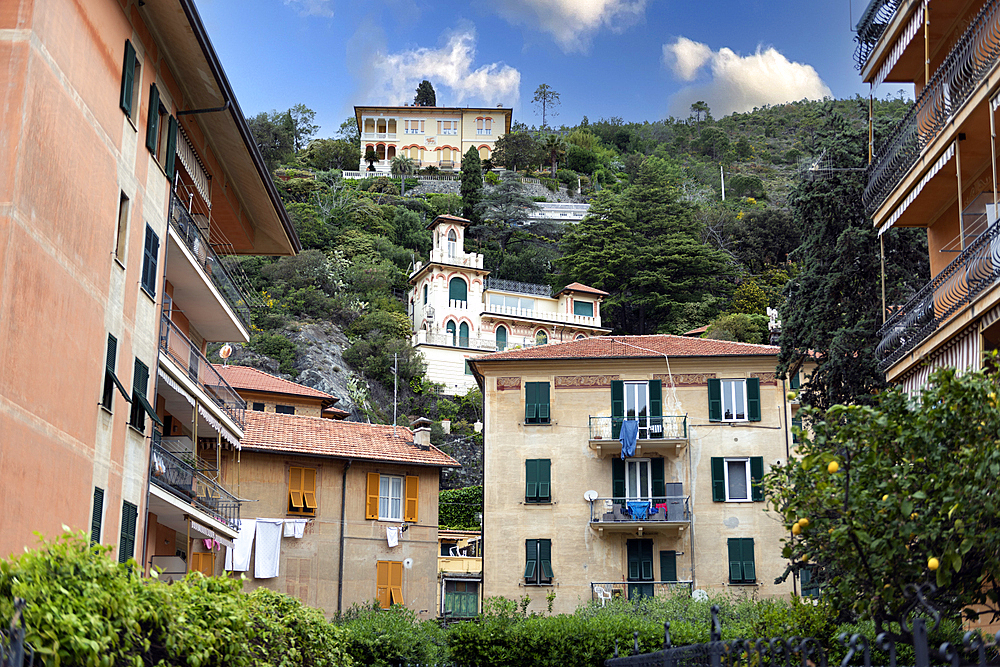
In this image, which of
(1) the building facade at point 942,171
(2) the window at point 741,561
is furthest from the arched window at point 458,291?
(1) the building facade at point 942,171

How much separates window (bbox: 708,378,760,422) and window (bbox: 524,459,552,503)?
619 cm

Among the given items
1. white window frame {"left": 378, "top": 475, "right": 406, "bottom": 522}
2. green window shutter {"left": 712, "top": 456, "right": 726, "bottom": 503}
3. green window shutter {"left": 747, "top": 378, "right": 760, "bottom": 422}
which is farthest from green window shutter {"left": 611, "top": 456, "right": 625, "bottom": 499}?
white window frame {"left": 378, "top": 475, "right": 406, "bottom": 522}

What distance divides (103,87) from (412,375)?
2173 inches

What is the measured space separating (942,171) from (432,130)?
11092 cm

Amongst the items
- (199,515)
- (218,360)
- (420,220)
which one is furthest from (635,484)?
(420,220)

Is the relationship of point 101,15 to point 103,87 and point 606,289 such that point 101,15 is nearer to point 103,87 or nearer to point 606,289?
point 103,87

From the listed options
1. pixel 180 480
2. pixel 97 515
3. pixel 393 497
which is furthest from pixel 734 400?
pixel 97 515

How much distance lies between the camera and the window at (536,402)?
125 ft

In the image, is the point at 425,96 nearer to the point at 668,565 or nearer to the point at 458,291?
the point at 458,291

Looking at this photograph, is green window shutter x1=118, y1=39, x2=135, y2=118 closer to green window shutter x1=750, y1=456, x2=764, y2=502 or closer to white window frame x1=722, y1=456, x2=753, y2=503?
white window frame x1=722, y1=456, x2=753, y2=503

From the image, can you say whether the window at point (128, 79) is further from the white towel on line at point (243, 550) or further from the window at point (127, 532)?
the white towel on line at point (243, 550)

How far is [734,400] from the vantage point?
124 feet

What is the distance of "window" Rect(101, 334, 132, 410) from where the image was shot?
1741 centimetres

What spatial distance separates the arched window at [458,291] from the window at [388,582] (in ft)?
137
